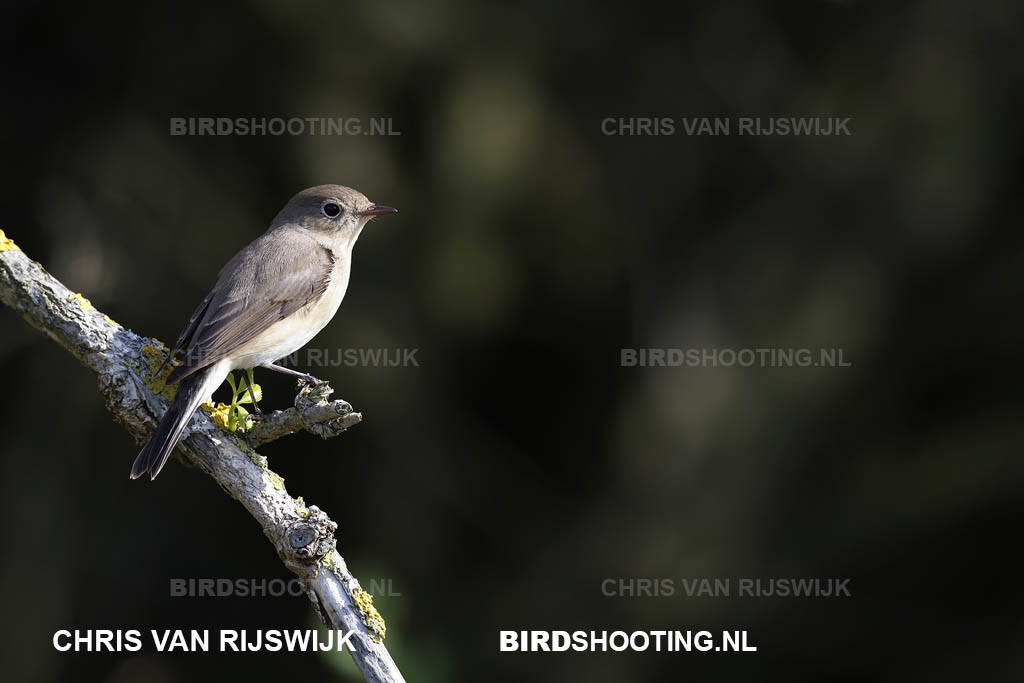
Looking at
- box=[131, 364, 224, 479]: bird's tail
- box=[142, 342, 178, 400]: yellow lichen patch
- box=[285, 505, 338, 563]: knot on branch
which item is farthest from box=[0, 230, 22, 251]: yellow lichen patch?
box=[285, 505, 338, 563]: knot on branch

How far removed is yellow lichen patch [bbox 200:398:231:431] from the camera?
3912mm

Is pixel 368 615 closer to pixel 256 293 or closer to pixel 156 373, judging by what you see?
pixel 156 373

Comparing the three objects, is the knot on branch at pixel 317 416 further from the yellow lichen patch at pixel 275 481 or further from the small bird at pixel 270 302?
the small bird at pixel 270 302

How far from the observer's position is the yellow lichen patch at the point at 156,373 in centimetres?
403

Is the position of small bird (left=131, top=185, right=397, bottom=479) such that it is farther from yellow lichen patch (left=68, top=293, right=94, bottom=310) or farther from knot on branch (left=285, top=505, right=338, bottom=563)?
knot on branch (left=285, top=505, right=338, bottom=563)

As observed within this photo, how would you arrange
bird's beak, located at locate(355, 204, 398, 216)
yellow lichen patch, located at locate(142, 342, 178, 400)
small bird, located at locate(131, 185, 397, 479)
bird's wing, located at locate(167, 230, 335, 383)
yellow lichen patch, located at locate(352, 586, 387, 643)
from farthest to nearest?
bird's beak, located at locate(355, 204, 398, 216) < bird's wing, located at locate(167, 230, 335, 383) < yellow lichen patch, located at locate(142, 342, 178, 400) < small bird, located at locate(131, 185, 397, 479) < yellow lichen patch, located at locate(352, 586, 387, 643)

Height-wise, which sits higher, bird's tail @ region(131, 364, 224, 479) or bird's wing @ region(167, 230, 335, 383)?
bird's wing @ region(167, 230, 335, 383)

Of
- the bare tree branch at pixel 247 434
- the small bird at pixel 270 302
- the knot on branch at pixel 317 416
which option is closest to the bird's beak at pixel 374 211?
the small bird at pixel 270 302

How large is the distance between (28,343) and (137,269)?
0.78 m

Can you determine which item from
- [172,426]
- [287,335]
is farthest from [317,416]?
[287,335]

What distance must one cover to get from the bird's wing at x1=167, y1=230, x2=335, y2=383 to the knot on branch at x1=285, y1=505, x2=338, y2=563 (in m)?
0.72

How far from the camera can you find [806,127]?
715cm

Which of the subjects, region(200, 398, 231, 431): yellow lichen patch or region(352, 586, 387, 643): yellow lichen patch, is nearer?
region(352, 586, 387, 643): yellow lichen patch

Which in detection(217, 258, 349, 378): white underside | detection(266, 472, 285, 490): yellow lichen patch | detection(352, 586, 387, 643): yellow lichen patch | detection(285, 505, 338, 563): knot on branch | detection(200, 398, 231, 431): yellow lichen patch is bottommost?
detection(352, 586, 387, 643): yellow lichen patch
